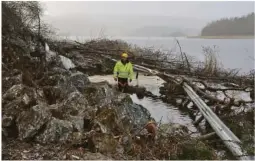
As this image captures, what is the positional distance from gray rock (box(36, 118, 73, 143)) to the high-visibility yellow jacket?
4.25 metres

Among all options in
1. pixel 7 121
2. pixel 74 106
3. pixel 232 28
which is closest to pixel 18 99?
pixel 7 121

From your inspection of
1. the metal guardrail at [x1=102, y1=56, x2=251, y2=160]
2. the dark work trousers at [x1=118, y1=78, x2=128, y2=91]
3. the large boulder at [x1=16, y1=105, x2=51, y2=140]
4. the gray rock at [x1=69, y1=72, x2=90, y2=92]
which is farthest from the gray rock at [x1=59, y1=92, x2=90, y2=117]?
the dark work trousers at [x1=118, y1=78, x2=128, y2=91]

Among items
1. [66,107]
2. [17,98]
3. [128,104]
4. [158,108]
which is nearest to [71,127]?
[66,107]

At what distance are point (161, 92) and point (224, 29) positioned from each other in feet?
226

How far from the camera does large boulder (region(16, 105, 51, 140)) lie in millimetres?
5875

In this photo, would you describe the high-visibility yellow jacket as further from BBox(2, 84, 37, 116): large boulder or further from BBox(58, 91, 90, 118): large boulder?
BBox(2, 84, 37, 116): large boulder

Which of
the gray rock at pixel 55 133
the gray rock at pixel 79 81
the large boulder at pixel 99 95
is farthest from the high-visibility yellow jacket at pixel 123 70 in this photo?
the gray rock at pixel 55 133

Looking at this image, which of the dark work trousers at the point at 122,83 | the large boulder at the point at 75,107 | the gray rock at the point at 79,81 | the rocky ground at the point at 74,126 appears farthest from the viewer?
Answer: the dark work trousers at the point at 122,83

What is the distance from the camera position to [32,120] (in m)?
6.02

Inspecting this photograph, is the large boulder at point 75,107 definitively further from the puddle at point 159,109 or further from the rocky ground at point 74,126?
the puddle at point 159,109

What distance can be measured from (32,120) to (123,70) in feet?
14.5

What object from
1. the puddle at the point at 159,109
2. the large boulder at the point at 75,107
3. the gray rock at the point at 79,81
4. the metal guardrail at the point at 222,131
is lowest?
the puddle at the point at 159,109

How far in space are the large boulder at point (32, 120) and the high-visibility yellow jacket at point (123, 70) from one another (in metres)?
4.09

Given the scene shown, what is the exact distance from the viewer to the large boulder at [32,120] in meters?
5.88
